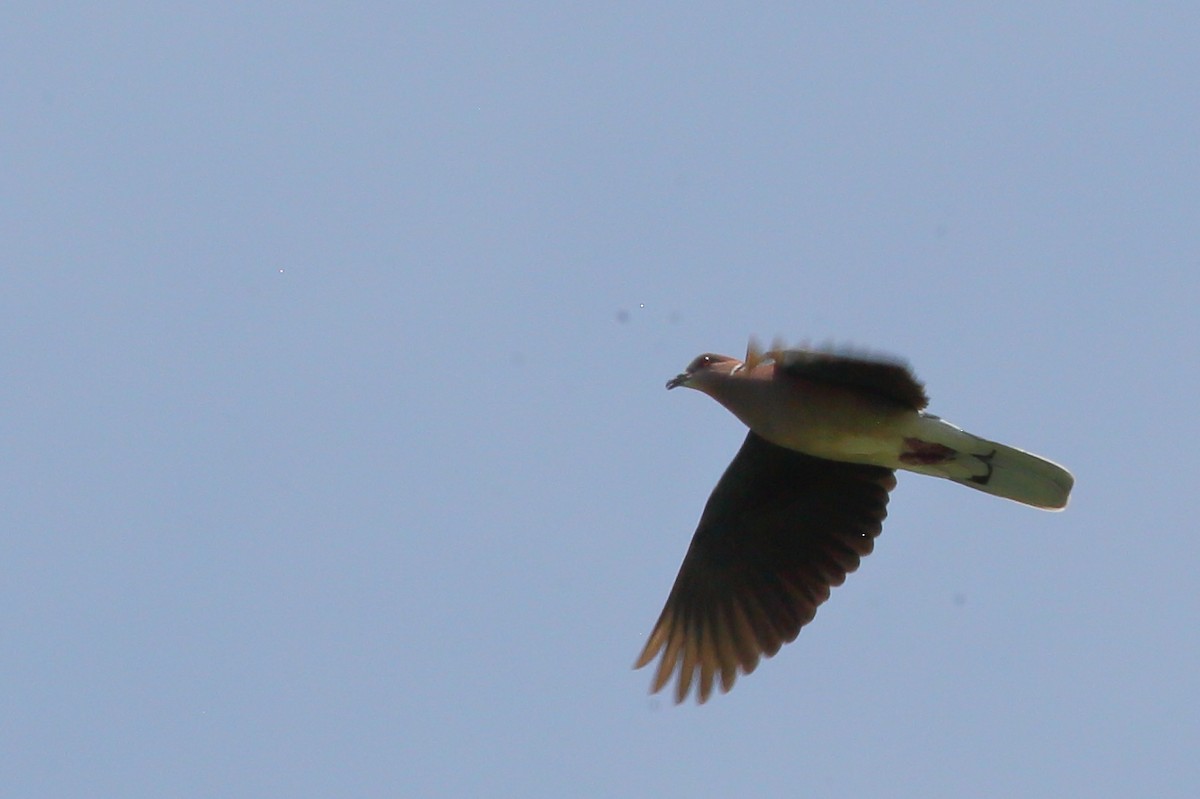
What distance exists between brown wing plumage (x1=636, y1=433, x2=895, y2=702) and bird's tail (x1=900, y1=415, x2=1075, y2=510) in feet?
1.49

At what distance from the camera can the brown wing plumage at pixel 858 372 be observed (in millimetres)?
7855

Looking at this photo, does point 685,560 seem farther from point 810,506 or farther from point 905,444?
point 905,444

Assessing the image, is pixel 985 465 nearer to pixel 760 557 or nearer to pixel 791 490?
pixel 791 490

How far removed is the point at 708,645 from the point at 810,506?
990 millimetres

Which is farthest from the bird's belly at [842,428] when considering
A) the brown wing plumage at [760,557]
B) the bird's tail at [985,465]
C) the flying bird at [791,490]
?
the brown wing plumage at [760,557]

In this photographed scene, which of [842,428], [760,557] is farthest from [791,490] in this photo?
[842,428]

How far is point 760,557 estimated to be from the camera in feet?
29.9

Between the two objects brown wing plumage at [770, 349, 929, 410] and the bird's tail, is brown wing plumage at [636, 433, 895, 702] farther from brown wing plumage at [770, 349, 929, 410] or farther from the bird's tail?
brown wing plumage at [770, 349, 929, 410]

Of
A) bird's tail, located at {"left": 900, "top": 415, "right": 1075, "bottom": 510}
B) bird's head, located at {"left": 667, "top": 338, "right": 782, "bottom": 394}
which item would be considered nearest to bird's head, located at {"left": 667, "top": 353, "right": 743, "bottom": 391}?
bird's head, located at {"left": 667, "top": 338, "right": 782, "bottom": 394}

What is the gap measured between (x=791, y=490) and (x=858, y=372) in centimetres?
129

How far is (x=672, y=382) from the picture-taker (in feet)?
29.0

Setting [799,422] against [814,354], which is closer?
[814,354]

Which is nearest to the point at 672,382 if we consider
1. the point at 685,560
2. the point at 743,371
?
the point at 743,371

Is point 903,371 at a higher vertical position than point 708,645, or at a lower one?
higher
